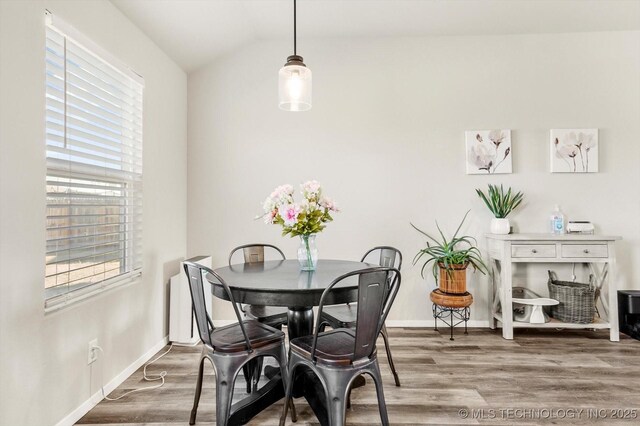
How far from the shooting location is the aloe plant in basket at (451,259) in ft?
10.2

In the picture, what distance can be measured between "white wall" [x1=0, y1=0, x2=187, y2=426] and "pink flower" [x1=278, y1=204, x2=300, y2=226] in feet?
3.93

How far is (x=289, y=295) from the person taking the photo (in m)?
1.69

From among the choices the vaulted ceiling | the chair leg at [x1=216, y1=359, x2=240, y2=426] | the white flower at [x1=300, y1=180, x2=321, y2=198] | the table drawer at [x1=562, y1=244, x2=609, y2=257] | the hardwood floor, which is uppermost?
the vaulted ceiling

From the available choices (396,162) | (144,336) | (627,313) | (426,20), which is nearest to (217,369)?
(144,336)

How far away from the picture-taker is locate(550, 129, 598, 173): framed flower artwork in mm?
3371

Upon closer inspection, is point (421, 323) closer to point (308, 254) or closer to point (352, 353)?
point (308, 254)

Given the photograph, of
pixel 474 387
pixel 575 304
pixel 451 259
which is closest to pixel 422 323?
pixel 451 259

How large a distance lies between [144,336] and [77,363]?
0.75 meters

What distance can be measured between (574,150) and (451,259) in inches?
65.3

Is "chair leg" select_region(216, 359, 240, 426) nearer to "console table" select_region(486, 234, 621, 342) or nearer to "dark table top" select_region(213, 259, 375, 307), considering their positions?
"dark table top" select_region(213, 259, 375, 307)

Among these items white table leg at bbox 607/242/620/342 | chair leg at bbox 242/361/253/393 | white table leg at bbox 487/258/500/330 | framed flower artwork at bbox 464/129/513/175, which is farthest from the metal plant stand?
chair leg at bbox 242/361/253/393

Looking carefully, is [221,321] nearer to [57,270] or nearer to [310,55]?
[57,270]

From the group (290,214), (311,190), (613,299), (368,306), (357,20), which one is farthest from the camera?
(357,20)

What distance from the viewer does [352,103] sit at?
11.5 ft
